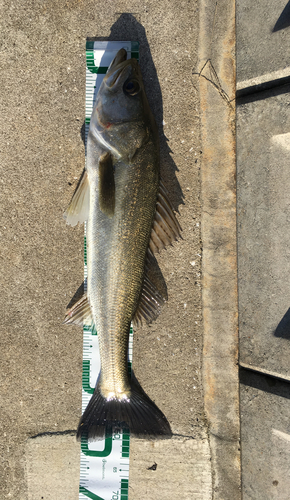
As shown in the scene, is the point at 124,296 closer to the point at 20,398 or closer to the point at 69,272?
the point at 69,272

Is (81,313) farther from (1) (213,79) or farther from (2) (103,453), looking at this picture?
(1) (213,79)

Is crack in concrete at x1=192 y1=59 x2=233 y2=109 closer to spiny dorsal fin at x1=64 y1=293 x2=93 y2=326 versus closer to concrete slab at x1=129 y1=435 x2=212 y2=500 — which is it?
spiny dorsal fin at x1=64 y1=293 x2=93 y2=326

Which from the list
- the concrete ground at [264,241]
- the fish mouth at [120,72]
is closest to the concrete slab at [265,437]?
the concrete ground at [264,241]

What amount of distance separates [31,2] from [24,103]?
907mm

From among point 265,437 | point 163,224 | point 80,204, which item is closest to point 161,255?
point 163,224

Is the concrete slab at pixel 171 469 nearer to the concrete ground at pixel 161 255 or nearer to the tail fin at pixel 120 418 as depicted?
the concrete ground at pixel 161 255

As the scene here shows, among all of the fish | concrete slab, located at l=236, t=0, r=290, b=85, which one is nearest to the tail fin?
the fish

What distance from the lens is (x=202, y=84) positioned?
8.23 feet

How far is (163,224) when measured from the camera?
6.97 feet

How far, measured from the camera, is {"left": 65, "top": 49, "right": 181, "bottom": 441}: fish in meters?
1.96

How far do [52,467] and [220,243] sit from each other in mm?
2582

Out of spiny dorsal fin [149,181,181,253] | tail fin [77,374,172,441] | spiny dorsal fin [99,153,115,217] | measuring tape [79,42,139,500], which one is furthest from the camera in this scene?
measuring tape [79,42,139,500]

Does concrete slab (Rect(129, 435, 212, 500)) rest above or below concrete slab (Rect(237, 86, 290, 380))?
below

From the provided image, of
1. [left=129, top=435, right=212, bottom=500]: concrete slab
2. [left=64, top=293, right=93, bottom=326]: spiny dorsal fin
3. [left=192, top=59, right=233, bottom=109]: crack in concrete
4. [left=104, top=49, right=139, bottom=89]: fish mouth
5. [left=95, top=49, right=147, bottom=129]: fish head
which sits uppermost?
[left=192, top=59, right=233, bottom=109]: crack in concrete
